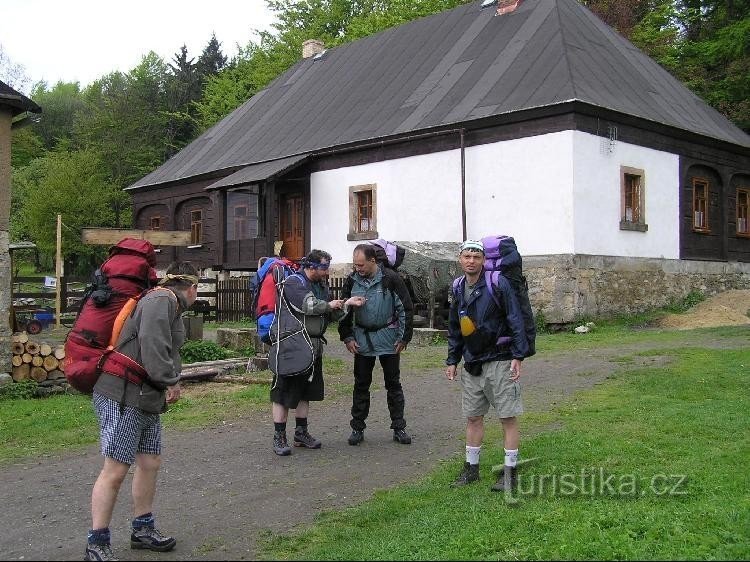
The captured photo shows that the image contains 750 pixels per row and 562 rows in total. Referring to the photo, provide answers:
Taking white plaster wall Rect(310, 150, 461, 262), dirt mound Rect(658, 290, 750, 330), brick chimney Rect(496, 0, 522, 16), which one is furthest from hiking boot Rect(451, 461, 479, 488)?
brick chimney Rect(496, 0, 522, 16)

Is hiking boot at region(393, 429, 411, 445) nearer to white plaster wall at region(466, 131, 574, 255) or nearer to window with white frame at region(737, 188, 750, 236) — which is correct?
white plaster wall at region(466, 131, 574, 255)

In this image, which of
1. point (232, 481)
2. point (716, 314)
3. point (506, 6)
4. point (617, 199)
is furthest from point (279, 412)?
point (506, 6)

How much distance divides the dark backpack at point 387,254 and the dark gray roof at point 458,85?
38.4ft

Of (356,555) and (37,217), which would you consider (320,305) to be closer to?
(356,555)

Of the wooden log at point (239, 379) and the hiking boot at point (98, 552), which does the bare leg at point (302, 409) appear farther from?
the wooden log at point (239, 379)

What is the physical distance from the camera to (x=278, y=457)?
6.75m

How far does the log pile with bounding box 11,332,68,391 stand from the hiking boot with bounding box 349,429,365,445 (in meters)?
5.60

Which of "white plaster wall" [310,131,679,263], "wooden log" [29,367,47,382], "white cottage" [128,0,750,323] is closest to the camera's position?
"wooden log" [29,367,47,382]

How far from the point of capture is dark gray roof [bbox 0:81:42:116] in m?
10.8

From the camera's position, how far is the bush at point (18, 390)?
417 inches

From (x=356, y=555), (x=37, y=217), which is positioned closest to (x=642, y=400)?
(x=356, y=555)

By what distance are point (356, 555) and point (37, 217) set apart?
42.0 metres

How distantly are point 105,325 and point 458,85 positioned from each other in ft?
61.0

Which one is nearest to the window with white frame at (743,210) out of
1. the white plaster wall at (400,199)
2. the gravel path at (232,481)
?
the white plaster wall at (400,199)
